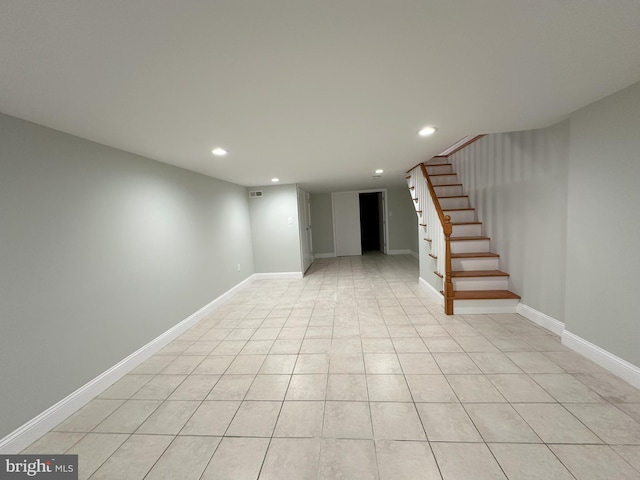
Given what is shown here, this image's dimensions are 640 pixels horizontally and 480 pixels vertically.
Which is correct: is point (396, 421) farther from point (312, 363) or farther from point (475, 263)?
point (475, 263)

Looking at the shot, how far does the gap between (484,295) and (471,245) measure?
82 cm

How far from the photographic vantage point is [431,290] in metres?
3.90

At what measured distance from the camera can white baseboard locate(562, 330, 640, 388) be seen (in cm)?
176

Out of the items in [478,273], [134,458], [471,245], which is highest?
[471,245]

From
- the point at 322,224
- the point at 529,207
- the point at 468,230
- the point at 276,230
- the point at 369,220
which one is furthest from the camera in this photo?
the point at 369,220

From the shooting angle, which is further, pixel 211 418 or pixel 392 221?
pixel 392 221

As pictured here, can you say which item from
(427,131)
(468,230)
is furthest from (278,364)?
(468,230)

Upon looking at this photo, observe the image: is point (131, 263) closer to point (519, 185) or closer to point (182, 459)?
point (182, 459)

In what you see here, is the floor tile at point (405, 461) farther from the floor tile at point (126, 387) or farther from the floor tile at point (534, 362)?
the floor tile at point (126, 387)

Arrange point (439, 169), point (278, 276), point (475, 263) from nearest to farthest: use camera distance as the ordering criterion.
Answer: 1. point (475, 263)
2. point (439, 169)
3. point (278, 276)

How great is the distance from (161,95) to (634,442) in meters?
3.30

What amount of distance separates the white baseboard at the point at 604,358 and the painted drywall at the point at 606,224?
0.04m

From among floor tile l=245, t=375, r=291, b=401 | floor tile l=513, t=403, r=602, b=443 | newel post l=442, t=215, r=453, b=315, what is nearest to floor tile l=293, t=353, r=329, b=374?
floor tile l=245, t=375, r=291, b=401

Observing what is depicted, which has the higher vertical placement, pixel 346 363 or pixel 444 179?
pixel 444 179
